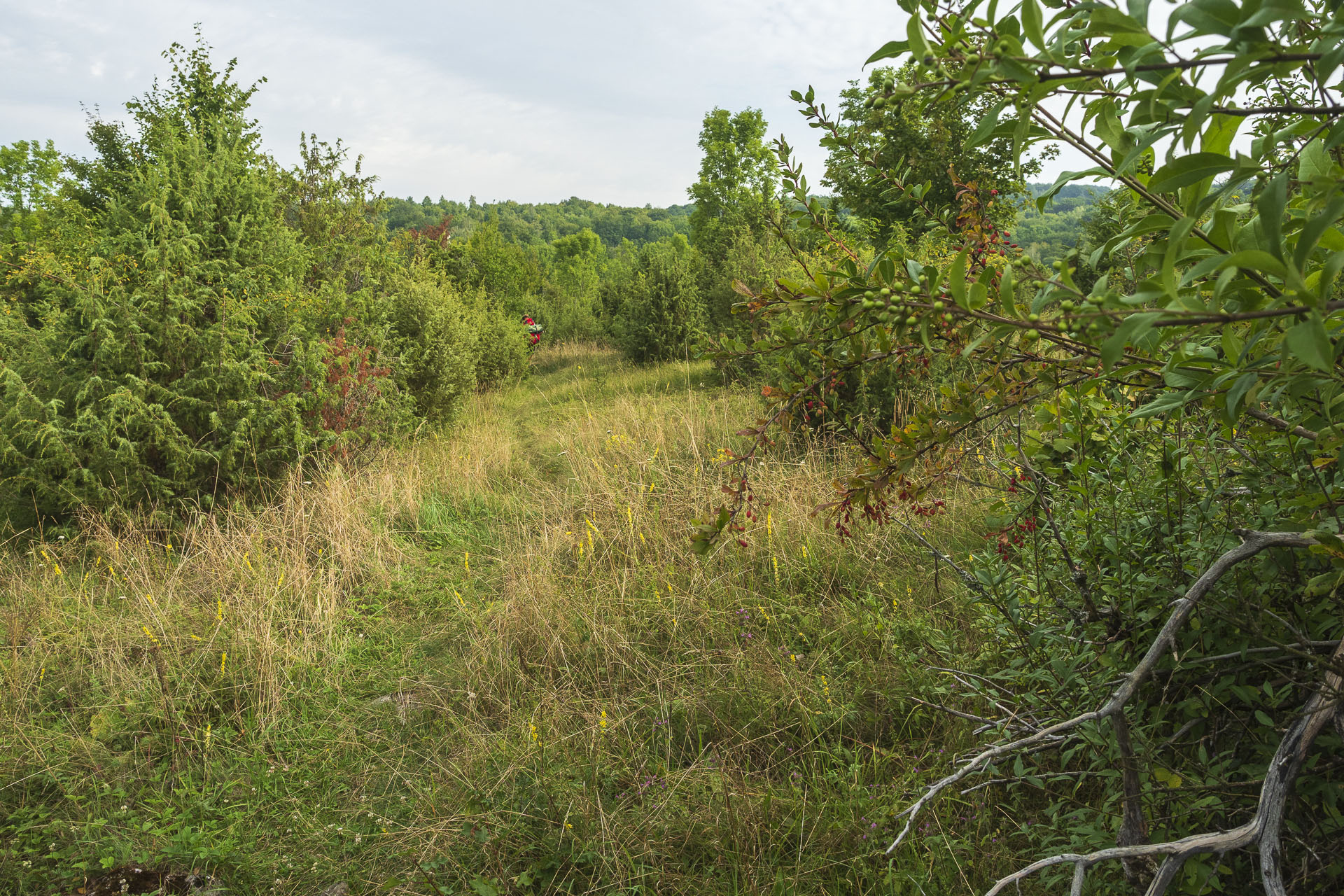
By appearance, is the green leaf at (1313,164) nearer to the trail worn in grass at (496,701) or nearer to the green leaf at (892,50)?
the green leaf at (892,50)

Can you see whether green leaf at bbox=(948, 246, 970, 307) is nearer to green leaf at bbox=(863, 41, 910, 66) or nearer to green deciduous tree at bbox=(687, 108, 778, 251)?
green leaf at bbox=(863, 41, 910, 66)

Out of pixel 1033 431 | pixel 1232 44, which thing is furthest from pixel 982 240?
pixel 1232 44

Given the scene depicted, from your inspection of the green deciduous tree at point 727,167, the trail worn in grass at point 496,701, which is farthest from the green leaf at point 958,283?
the green deciduous tree at point 727,167

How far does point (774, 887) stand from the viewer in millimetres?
1974

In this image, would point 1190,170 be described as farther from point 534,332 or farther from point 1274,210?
point 534,332

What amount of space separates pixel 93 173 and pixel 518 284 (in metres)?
15.2

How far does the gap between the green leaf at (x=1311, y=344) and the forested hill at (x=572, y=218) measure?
82.8m

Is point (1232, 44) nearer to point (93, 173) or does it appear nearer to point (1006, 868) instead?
point (1006, 868)

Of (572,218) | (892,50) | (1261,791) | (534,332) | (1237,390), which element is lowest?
(1261,791)

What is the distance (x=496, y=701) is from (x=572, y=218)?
351 ft

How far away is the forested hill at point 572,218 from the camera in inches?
3355

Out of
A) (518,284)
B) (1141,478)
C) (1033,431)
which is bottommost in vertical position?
(1141,478)

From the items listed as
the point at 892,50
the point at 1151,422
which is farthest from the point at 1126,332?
the point at 1151,422

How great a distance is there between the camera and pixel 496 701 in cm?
297
